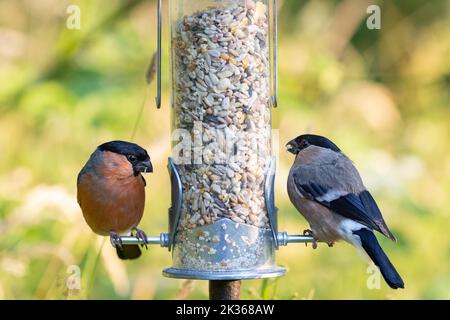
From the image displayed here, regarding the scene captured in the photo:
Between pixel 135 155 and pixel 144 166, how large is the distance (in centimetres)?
9

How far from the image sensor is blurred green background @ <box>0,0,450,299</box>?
6.52m

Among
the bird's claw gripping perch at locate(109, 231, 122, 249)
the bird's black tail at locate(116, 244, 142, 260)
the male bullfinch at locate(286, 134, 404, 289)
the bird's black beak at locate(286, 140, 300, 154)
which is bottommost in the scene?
the bird's black tail at locate(116, 244, 142, 260)

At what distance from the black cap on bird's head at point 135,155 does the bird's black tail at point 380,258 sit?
48.6 inches

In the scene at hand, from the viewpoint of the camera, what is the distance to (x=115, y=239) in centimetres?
507

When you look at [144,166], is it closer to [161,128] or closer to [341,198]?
[341,198]

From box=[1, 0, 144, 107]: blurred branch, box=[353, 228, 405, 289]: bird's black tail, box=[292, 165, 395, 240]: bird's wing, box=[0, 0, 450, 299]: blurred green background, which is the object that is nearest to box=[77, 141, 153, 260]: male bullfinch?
box=[0, 0, 450, 299]: blurred green background

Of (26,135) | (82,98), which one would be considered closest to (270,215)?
(82,98)

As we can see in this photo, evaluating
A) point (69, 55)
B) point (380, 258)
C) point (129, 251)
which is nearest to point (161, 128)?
point (69, 55)

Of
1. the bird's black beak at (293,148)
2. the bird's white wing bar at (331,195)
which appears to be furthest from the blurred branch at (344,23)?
the bird's white wing bar at (331,195)

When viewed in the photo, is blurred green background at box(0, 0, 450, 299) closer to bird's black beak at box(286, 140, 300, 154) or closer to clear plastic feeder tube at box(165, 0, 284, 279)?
bird's black beak at box(286, 140, 300, 154)

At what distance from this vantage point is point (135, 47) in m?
7.21

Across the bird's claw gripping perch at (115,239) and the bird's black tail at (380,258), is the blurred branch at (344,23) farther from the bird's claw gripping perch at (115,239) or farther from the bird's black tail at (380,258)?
the bird's claw gripping perch at (115,239)

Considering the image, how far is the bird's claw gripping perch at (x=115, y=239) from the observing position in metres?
5.05
